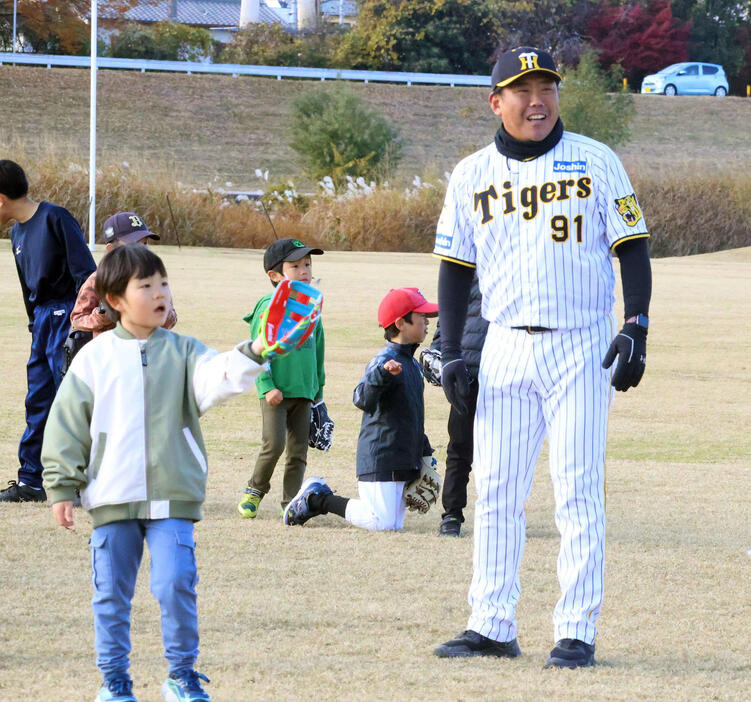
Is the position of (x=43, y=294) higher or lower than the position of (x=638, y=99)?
lower

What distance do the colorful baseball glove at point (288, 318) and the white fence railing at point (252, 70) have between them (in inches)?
2213

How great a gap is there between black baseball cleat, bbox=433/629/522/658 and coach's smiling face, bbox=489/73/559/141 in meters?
1.67

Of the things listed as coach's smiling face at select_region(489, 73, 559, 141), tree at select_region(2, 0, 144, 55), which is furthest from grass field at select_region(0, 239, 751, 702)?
tree at select_region(2, 0, 144, 55)

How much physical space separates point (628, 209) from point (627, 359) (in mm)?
499

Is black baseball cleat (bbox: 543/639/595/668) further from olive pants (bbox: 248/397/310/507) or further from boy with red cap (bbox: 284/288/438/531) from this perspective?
olive pants (bbox: 248/397/310/507)

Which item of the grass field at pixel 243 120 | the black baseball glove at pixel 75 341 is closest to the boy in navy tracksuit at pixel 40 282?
the black baseball glove at pixel 75 341

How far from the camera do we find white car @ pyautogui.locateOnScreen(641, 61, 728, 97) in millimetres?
67000

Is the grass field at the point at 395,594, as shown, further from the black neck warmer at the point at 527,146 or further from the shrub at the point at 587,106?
the shrub at the point at 587,106

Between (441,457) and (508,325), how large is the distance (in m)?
4.92

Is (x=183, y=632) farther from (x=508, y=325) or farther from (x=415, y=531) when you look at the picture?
(x=415, y=531)

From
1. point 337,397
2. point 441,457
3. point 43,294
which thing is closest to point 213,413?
point 337,397

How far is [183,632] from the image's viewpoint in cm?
373

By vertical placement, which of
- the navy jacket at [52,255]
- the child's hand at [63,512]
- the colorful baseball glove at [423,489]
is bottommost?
the colorful baseball glove at [423,489]

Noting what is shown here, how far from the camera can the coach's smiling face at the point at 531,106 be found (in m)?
4.32
